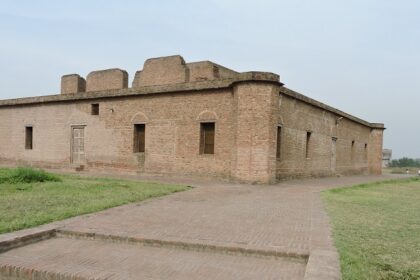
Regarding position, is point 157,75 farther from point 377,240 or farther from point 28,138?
point 377,240

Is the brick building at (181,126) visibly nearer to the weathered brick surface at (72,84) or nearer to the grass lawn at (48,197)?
the weathered brick surface at (72,84)

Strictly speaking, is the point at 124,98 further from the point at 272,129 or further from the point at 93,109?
the point at 272,129

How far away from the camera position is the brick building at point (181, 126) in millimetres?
13836

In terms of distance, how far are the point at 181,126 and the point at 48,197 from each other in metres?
7.49

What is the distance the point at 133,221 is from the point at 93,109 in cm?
1327

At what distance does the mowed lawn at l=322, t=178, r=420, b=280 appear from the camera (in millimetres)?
4219

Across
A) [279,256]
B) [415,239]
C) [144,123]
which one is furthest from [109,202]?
[144,123]

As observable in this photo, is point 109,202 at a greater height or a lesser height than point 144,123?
lesser

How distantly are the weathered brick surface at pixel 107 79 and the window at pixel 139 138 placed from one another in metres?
4.15

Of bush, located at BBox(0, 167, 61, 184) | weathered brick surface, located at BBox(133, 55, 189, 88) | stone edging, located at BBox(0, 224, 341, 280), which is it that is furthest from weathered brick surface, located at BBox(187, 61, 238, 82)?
stone edging, located at BBox(0, 224, 341, 280)

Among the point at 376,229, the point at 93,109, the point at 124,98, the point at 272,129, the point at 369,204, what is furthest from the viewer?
the point at 93,109

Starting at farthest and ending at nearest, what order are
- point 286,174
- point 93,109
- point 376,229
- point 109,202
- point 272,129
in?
point 93,109 → point 286,174 → point 272,129 → point 109,202 → point 376,229

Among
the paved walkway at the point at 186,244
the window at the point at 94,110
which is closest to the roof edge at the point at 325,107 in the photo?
the paved walkway at the point at 186,244

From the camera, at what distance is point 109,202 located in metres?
8.54
